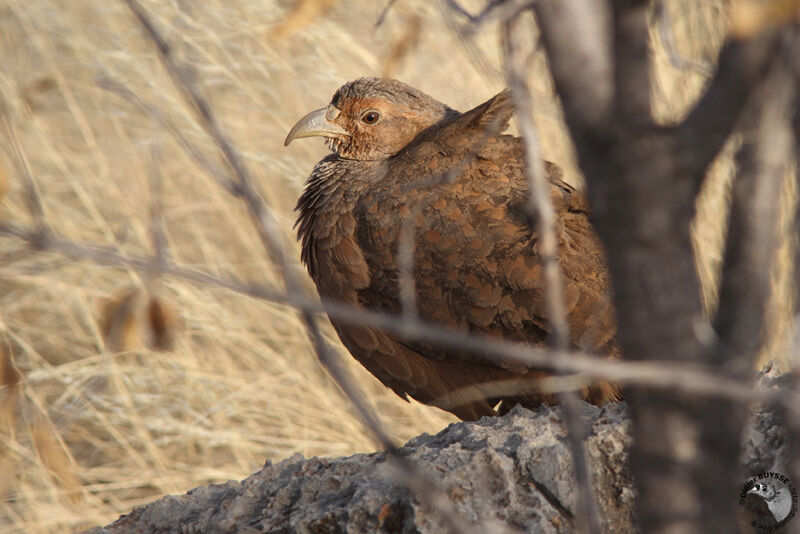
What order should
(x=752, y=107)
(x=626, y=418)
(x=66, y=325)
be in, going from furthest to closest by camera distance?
1. (x=66, y=325)
2. (x=626, y=418)
3. (x=752, y=107)

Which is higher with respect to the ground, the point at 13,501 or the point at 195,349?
the point at 195,349

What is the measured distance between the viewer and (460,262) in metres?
3.20

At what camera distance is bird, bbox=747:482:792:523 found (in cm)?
169

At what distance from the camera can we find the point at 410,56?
5152mm

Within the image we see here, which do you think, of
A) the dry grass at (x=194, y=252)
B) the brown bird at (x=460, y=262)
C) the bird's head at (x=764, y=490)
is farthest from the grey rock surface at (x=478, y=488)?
the dry grass at (x=194, y=252)

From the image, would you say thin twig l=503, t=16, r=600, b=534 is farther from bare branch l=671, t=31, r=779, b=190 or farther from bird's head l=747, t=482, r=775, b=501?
bird's head l=747, t=482, r=775, b=501

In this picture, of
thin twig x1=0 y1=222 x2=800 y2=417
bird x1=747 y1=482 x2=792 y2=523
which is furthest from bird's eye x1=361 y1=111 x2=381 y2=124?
thin twig x1=0 y1=222 x2=800 y2=417

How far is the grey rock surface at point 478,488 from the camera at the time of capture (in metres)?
1.91

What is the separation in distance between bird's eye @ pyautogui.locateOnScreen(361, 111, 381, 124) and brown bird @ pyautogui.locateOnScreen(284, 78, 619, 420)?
288 millimetres

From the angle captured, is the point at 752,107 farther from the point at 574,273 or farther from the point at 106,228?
the point at 106,228

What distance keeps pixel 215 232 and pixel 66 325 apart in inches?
38.8

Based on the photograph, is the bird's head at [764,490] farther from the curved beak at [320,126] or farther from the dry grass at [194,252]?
the dry grass at [194,252]

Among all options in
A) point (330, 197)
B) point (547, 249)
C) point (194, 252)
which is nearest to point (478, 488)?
point (547, 249)

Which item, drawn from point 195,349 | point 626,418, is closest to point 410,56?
point 195,349
